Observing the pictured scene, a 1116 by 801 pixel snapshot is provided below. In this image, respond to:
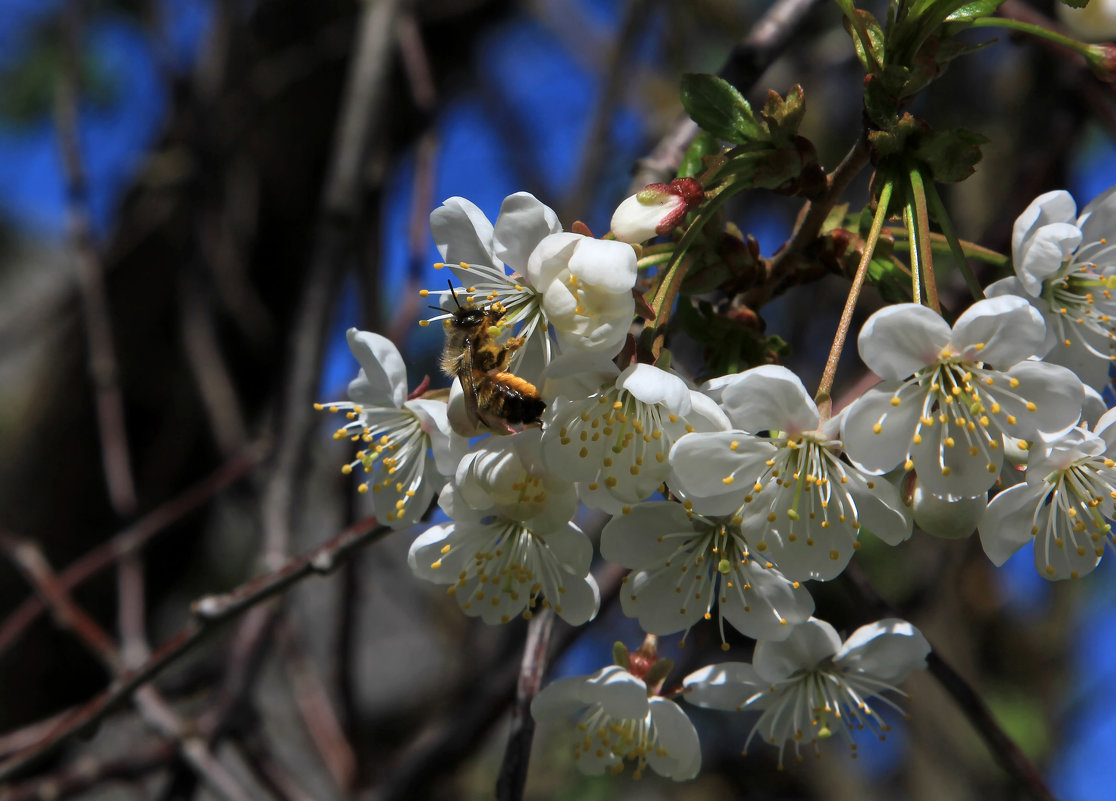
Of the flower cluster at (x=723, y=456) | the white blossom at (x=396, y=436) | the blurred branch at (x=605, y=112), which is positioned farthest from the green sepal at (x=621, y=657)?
the blurred branch at (x=605, y=112)

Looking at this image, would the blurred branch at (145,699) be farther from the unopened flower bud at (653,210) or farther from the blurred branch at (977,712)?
the unopened flower bud at (653,210)

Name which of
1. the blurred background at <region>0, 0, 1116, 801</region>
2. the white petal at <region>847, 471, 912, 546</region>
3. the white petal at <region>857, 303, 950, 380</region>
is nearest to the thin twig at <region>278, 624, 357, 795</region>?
the blurred background at <region>0, 0, 1116, 801</region>

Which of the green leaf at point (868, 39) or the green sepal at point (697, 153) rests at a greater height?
the green leaf at point (868, 39)

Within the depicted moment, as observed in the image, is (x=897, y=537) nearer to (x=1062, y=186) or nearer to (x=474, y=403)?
(x=474, y=403)

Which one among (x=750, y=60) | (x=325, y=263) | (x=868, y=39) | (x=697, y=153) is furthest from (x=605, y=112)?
(x=868, y=39)

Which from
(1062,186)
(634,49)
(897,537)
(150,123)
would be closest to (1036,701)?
(1062,186)

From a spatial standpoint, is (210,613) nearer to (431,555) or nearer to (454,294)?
(431,555)
